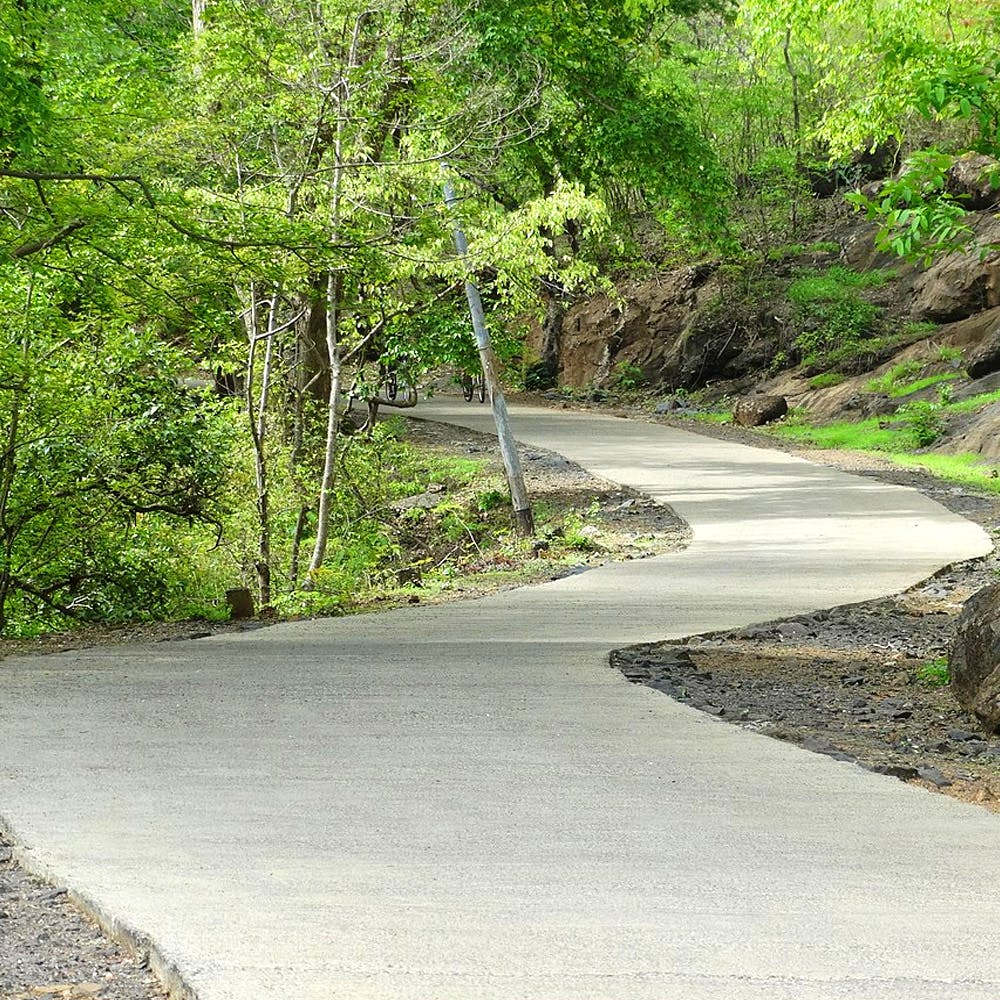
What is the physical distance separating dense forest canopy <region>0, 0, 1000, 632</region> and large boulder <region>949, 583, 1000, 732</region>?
1734 mm

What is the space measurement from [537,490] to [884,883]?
627 inches

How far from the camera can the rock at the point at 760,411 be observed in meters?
27.8

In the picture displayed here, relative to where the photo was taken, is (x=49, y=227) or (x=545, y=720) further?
(x=49, y=227)

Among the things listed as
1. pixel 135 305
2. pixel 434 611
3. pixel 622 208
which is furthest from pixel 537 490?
pixel 622 208

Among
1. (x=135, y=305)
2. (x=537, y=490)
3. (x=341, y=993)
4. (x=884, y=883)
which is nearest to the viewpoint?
(x=341, y=993)

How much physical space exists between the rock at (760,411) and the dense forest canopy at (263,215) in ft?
20.0

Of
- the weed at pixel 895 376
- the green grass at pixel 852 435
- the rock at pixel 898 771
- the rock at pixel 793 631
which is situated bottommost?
the rock at pixel 793 631

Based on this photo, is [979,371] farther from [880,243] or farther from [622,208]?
[880,243]

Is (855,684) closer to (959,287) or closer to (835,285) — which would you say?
(959,287)

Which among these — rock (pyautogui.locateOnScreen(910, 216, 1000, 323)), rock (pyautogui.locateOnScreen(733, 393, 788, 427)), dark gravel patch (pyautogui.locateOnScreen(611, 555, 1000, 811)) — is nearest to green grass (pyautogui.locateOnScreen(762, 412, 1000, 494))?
rock (pyautogui.locateOnScreen(733, 393, 788, 427))

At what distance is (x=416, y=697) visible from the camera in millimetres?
7004

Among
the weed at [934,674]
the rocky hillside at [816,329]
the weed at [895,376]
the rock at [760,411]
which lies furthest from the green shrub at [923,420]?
the weed at [934,674]

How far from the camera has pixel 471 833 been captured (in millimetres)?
4465

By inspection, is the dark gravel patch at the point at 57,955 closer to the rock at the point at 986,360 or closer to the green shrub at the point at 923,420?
the green shrub at the point at 923,420
